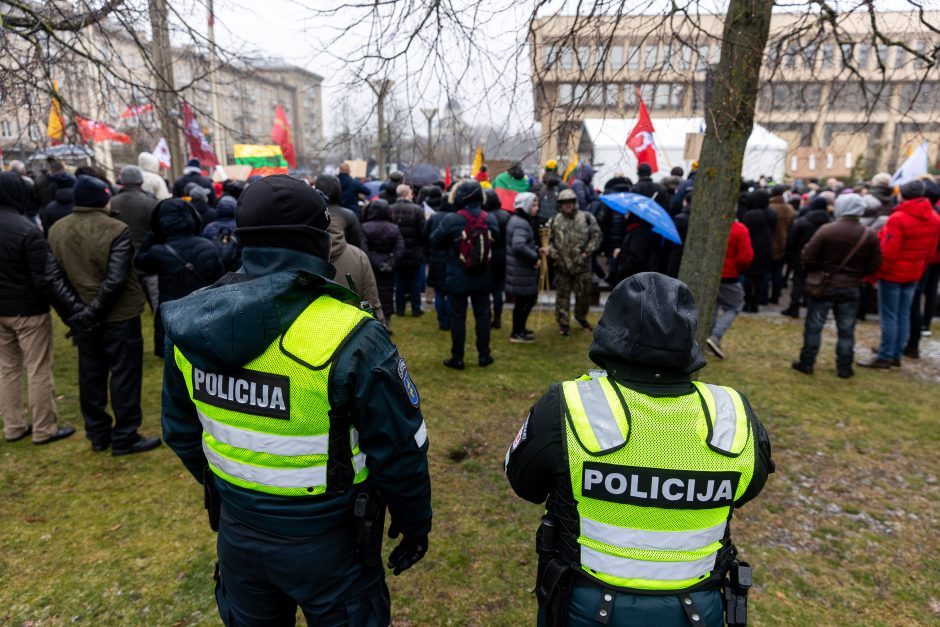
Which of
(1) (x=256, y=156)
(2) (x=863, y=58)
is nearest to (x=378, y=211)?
(2) (x=863, y=58)

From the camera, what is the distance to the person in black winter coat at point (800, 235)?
8.07 meters

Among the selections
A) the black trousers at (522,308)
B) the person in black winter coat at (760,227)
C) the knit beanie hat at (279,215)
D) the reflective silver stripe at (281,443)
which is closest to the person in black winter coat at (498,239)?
the black trousers at (522,308)

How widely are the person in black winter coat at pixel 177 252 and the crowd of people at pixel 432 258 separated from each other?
0.5 inches

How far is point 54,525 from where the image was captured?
3.49 metres

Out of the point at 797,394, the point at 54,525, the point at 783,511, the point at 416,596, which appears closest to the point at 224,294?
the point at 416,596

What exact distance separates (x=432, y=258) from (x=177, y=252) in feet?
13.3

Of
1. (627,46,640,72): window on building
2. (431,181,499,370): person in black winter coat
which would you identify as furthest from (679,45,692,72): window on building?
(431,181,499,370): person in black winter coat

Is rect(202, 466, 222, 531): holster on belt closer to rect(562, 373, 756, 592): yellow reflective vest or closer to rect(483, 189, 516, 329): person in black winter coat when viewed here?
rect(562, 373, 756, 592): yellow reflective vest

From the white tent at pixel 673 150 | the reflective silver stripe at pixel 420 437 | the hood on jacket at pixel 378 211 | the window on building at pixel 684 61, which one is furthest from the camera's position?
the white tent at pixel 673 150

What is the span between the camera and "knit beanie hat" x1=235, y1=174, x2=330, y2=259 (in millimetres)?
1782

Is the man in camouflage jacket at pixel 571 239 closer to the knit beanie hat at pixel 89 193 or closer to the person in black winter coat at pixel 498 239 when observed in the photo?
the person in black winter coat at pixel 498 239

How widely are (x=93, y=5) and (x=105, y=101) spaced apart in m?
1.22

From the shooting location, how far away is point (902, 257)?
6.04m

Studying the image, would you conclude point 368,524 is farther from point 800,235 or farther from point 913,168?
point 913,168
